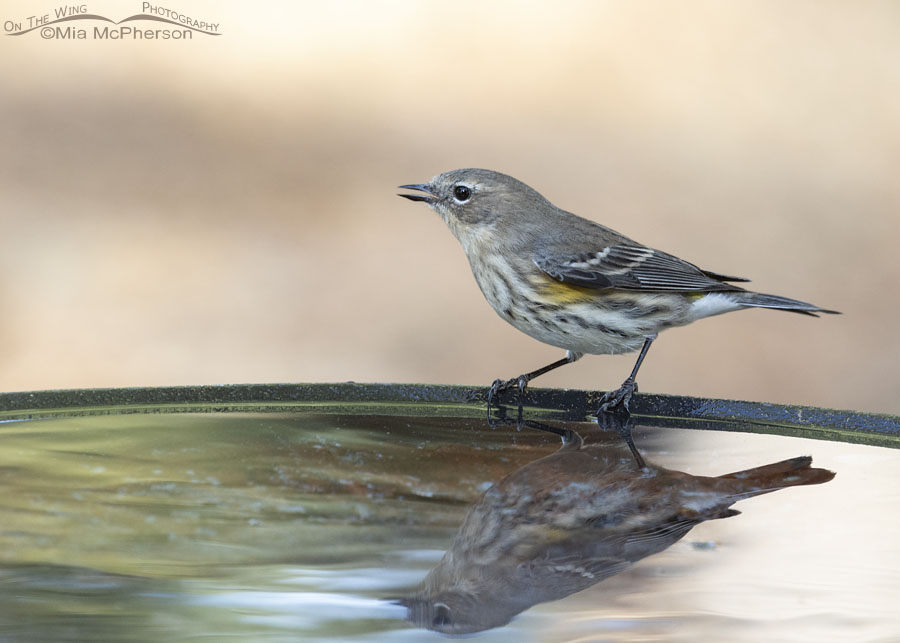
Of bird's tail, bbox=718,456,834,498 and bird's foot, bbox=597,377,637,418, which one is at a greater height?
bird's foot, bbox=597,377,637,418

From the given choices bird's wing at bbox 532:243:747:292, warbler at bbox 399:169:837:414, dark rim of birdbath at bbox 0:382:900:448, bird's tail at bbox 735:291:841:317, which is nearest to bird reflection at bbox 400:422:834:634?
dark rim of birdbath at bbox 0:382:900:448

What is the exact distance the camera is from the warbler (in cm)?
377

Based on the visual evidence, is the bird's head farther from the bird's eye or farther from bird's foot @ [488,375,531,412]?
bird's foot @ [488,375,531,412]

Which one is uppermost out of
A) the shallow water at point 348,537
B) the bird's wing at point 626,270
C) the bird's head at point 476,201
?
the bird's head at point 476,201

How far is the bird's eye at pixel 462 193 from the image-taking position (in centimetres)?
418

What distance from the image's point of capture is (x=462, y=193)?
13.7ft

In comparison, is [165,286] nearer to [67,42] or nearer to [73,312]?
[73,312]

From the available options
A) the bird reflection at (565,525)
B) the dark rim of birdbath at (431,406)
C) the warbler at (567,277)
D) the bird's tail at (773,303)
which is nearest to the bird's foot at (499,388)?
the dark rim of birdbath at (431,406)

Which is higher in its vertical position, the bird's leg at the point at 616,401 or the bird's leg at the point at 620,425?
the bird's leg at the point at 616,401

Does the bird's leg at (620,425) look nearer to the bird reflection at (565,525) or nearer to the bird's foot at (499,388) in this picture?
the bird reflection at (565,525)

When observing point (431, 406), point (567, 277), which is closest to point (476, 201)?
point (567, 277)

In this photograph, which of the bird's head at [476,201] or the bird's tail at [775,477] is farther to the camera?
the bird's head at [476,201]

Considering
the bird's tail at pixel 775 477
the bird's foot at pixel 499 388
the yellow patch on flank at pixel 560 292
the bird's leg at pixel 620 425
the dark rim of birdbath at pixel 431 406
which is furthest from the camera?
the yellow patch on flank at pixel 560 292

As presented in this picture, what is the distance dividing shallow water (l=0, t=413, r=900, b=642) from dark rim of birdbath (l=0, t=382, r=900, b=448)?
0.44ft
